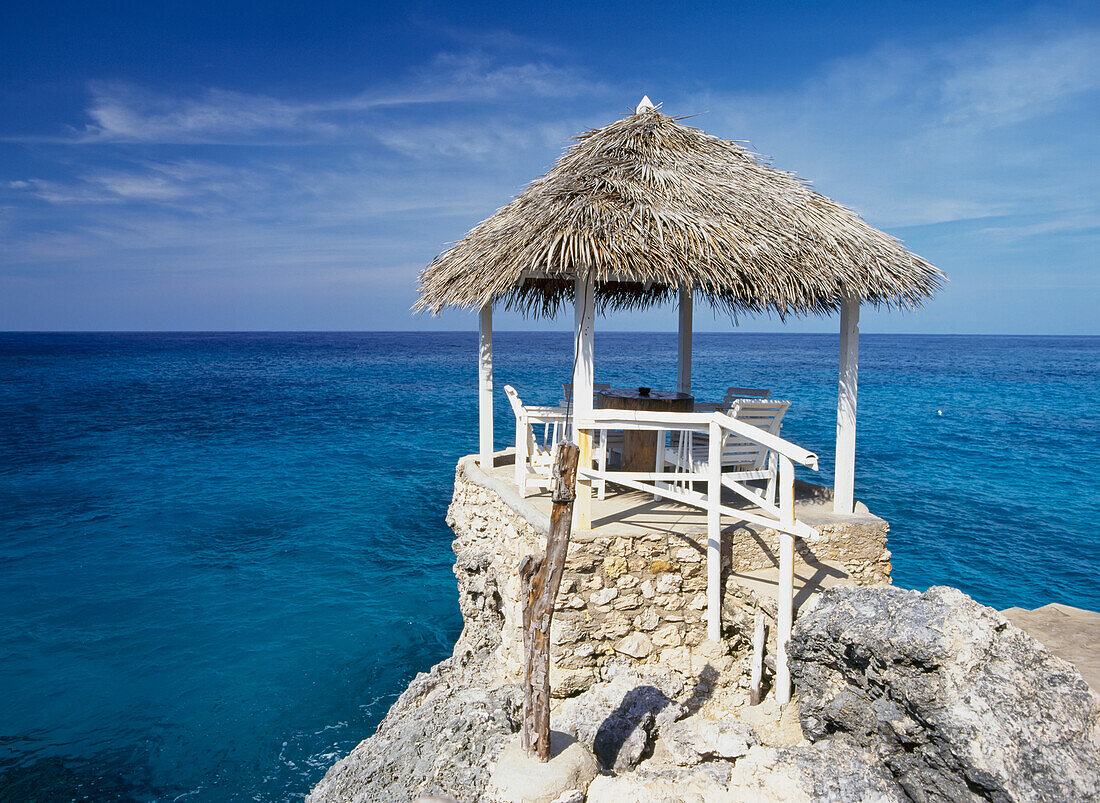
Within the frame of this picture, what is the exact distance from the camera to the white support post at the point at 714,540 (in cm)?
473

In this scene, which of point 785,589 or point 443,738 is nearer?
point 785,589

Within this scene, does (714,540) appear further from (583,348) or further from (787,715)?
(583,348)

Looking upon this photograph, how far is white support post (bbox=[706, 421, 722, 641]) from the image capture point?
15.5 feet

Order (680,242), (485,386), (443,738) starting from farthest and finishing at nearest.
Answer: (485,386) → (680,242) → (443,738)

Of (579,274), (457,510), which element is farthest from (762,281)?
(457,510)

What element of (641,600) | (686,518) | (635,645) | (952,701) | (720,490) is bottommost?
(635,645)

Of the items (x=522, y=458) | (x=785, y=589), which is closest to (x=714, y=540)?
(x=785, y=589)

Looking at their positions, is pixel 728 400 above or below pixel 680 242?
below

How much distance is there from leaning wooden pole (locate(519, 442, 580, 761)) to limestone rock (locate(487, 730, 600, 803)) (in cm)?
9

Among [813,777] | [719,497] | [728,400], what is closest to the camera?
[813,777]

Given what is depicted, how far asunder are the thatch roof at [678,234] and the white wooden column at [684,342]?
1.72 m

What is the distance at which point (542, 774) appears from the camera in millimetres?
3982

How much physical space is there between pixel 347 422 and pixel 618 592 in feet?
81.6

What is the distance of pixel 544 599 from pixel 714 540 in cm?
167
